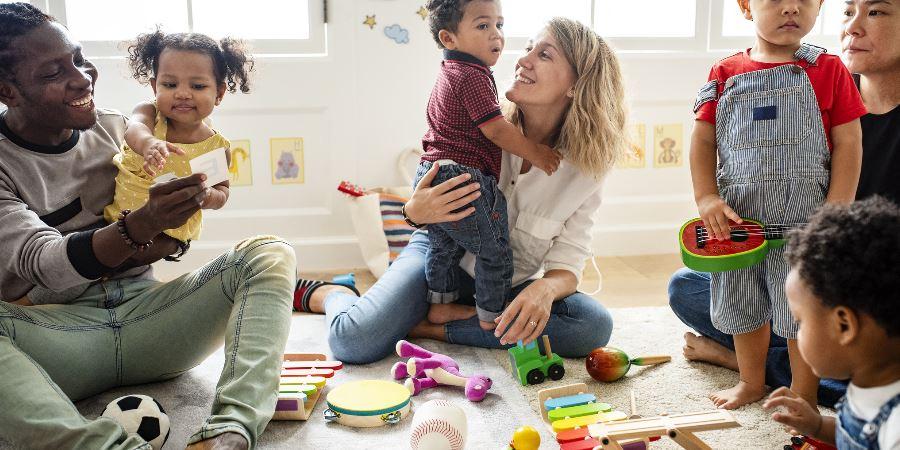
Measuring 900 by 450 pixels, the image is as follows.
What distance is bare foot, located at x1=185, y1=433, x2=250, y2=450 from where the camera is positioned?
138cm

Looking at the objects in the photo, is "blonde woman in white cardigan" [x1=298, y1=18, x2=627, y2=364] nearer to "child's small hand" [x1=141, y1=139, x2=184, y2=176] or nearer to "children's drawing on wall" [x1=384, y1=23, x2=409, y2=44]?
"child's small hand" [x1=141, y1=139, x2=184, y2=176]

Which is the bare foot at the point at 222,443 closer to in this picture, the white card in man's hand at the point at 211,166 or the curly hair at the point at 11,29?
the white card in man's hand at the point at 211,166

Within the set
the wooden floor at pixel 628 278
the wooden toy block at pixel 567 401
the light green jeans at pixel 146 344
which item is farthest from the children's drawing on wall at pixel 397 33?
the wooden toy block at pixel 567 401

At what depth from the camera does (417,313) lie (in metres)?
2.15

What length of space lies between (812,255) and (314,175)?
233 cm

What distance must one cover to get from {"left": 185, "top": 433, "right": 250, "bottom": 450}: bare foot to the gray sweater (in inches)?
Result: 14.5

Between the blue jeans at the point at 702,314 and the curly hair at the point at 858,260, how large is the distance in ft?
2.65

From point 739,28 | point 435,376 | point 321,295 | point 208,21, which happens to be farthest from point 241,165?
point 739,28

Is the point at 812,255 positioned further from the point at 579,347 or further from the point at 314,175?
the point at 314,175

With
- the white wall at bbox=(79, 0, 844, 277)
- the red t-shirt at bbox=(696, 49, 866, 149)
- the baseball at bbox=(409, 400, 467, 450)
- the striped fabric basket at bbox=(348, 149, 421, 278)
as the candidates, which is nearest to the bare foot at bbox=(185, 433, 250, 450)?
the baseball at bbox=(409, 400, 467, 450)

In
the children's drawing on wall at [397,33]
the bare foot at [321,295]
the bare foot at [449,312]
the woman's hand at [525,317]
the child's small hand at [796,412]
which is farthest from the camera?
the children's drawing on wall at [397,33]

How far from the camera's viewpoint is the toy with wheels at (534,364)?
74.8 inches

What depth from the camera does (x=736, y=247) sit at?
1.63 metres

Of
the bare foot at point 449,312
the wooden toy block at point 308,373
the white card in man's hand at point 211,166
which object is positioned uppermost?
the white card in man's hand at point 211,166
